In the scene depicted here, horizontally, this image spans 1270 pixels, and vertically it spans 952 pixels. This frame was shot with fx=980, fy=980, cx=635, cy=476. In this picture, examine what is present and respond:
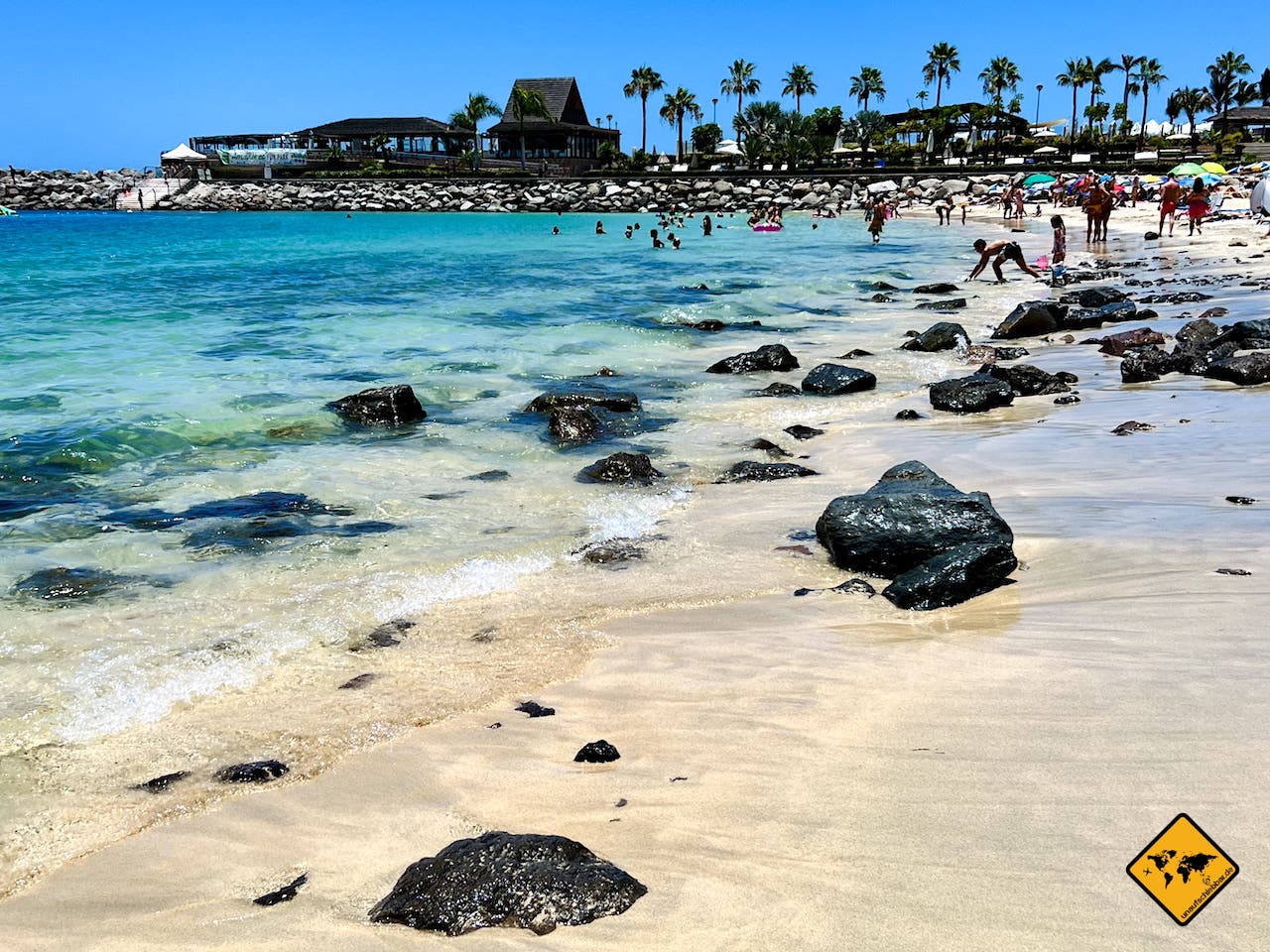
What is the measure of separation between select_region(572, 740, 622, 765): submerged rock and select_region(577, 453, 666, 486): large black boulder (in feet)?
15.6

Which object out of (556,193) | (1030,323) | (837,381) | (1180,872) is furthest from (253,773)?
(556,193)

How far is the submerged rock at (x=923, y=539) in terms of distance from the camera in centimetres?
564

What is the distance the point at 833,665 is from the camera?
4859mm

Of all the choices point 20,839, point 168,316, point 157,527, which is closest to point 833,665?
point 20,839

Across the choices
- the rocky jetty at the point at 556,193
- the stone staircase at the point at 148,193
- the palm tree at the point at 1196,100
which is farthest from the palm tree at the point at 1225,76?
the stone staircase at the point at 148,193

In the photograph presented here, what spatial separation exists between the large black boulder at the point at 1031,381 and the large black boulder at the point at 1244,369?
63.6 inches

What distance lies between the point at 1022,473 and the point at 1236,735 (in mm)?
4634

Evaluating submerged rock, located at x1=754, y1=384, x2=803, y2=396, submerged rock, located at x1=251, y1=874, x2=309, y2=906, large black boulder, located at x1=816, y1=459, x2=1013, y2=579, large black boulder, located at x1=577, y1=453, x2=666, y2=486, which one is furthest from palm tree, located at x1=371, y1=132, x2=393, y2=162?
submerged rock, located at x1=251, y1=874, x2=309, y2=906

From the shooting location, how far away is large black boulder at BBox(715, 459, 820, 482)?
8789mm

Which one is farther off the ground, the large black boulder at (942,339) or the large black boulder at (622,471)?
the large black boulder at (942,339)

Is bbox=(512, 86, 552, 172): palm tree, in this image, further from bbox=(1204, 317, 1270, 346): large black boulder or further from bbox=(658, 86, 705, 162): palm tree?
bbox=(1204, 317, 1270, 346): large black boulder

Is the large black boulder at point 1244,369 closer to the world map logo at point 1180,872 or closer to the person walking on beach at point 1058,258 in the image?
the world map logo at point 1180,872

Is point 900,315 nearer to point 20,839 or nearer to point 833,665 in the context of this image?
point 833,665

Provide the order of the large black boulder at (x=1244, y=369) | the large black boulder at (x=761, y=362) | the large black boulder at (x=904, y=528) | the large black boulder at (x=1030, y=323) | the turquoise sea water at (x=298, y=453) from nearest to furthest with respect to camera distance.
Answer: the turquoise sea water at (x=298, y=453) < the large black boulder at (x=904, y=528) < the large black boulder at (x=1244, y=369) < the large black boulder at (x=761, y=362) < the large black boulder at (x=1030, y=323)
